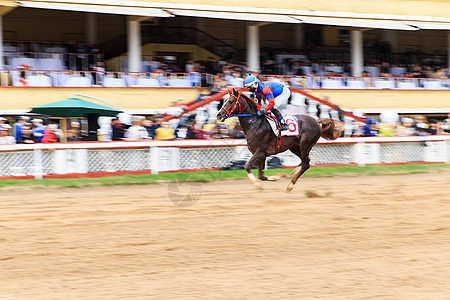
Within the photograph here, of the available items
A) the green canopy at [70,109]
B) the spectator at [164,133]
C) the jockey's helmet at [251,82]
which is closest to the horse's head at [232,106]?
the jockey's helmet at [251,82]

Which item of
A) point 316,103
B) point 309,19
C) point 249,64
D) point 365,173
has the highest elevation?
point 309,19

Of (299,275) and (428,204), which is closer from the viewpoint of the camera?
(299,275)

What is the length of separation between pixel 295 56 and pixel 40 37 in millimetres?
9150

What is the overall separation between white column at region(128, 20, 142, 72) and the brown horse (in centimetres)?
905

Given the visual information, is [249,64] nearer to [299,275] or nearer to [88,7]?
[88,7]

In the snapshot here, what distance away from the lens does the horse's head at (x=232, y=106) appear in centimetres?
984

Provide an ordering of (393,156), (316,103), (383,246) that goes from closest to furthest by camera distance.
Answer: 1. (383,246)
2. (393,156)
3. (316,103)

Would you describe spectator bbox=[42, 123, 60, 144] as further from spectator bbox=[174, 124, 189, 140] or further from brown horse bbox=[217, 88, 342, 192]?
brown horse bbox=[217, 88, 342, 192]

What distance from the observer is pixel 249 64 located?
69.6ft

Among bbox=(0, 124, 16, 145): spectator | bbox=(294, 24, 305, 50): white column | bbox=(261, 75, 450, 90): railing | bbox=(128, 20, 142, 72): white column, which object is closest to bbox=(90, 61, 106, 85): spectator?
bbox=(128, 20, 142, 72): white column

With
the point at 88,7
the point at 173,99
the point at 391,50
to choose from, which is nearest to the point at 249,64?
the point at 173,99

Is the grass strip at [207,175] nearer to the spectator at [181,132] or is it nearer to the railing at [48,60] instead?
the spectator at [181,132]

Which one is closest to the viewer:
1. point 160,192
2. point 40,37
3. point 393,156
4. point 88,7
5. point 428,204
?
point 428,204

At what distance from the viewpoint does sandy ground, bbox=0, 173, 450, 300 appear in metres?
4.93
